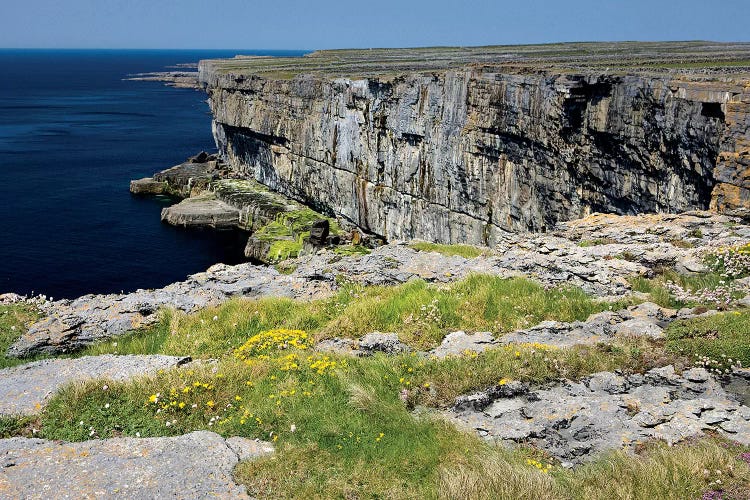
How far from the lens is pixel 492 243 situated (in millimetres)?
42281

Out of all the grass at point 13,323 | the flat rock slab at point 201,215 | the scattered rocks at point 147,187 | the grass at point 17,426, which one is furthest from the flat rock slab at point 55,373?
the scattered rocks at point 147,187

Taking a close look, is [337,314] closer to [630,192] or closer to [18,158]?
[630,192]

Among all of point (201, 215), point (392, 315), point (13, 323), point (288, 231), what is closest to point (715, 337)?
point (392, 315)

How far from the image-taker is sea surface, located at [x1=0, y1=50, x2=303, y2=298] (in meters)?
51.3

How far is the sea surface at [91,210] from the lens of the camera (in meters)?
51.3

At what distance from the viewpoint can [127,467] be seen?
9320mm

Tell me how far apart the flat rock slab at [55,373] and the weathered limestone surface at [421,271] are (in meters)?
2.14

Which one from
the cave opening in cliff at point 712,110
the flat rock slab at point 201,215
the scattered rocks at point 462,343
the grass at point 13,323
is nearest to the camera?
the scattered rocks at point 462,343

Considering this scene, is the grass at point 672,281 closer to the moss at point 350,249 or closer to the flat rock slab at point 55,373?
the flat rock slab at point 55,373

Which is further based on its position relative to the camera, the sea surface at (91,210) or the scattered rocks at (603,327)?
the sea surface at (91,210)

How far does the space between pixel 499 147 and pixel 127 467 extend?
3426 centimetres

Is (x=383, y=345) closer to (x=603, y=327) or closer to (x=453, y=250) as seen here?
(x=603, y=327)

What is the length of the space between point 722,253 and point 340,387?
37.0ft

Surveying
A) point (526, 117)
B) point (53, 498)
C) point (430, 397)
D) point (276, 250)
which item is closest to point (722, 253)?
point (430, 397)
